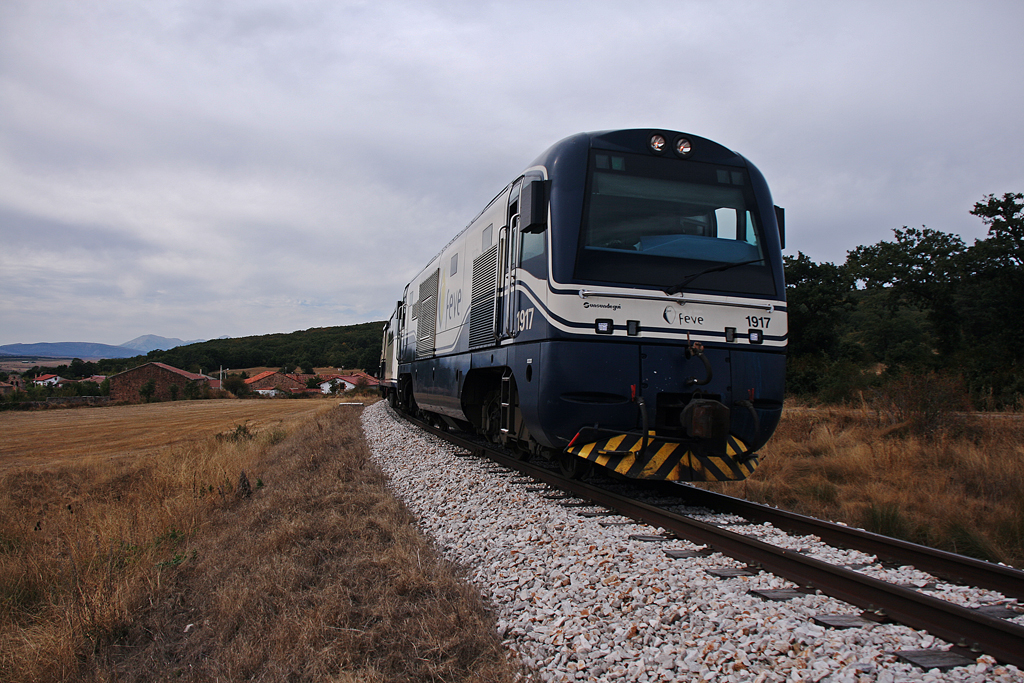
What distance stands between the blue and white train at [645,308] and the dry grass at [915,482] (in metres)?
1.22

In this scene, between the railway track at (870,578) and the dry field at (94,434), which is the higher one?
the railway track at (870,578)

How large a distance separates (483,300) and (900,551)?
5.17 metres

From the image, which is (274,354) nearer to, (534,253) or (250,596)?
(534,253)

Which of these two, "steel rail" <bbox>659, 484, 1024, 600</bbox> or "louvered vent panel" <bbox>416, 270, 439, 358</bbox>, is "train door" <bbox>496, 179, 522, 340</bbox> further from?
"louvered vent panel" <bbox>416, 270, 439, 358</bbox>

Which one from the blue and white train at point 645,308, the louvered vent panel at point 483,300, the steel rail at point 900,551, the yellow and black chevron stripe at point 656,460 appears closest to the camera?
the steel rail at point 900,551

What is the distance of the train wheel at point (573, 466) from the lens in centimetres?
626

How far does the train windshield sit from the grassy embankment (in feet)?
9.96

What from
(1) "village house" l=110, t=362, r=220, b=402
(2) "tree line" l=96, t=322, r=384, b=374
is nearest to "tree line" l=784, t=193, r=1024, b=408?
(1) "village house" l=110, t=362, r=220, b=402

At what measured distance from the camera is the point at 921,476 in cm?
687

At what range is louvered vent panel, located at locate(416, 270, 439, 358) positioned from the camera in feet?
37.3

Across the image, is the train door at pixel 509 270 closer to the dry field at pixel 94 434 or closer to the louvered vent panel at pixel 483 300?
the louvered vent panel at pixel 483 300

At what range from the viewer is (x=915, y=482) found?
662 centimetres

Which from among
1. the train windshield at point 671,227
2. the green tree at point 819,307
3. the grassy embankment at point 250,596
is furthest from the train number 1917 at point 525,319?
the green tree at point 819,307

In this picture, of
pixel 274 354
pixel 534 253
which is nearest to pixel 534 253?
pixel 534 253
